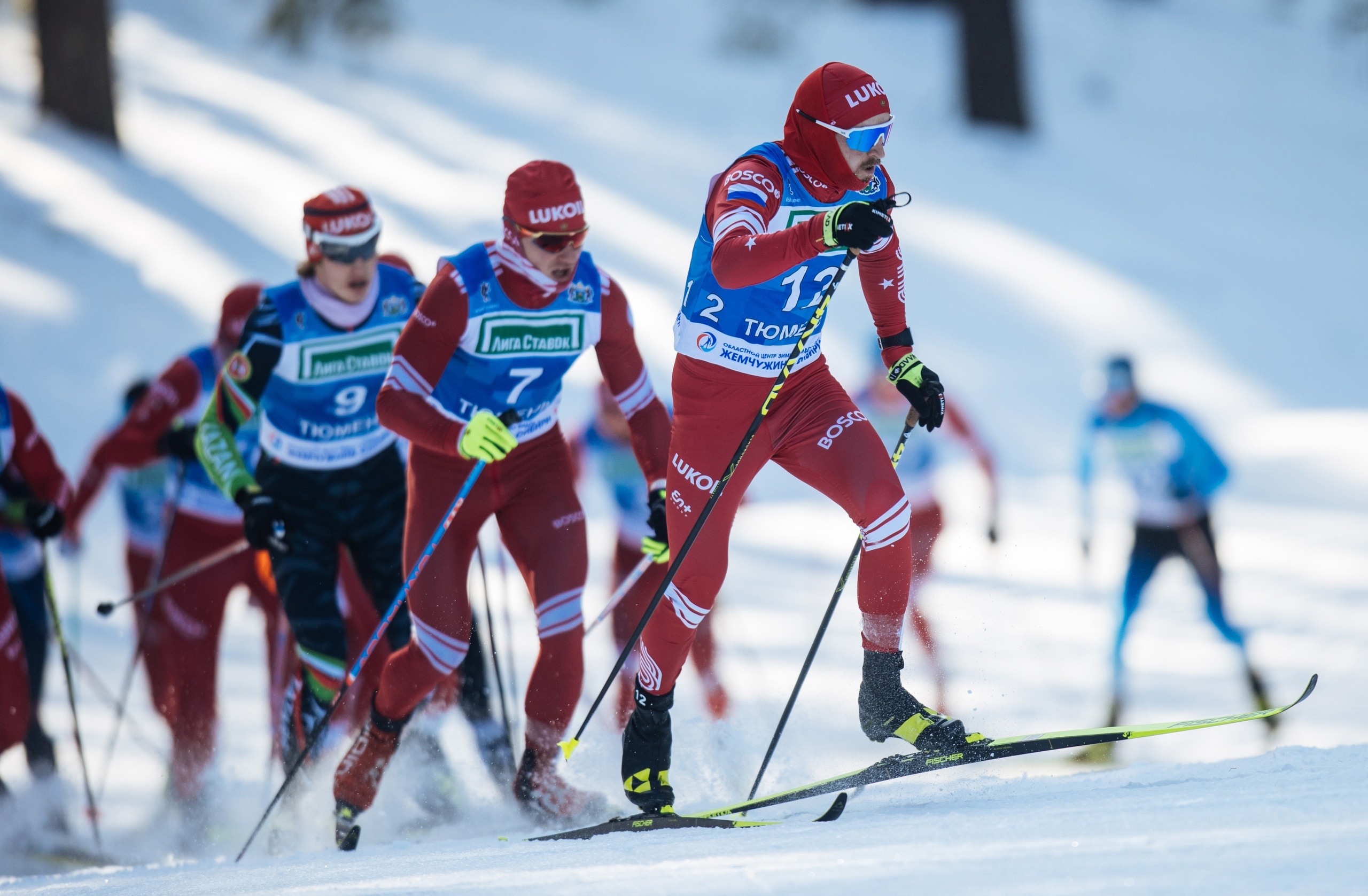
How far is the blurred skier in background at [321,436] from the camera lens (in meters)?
4.74

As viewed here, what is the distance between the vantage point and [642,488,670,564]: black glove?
4641 millimetres

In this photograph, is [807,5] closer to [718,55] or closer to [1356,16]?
[718,55]

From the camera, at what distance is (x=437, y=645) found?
446 centimetres

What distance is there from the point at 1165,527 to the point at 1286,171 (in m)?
11.4

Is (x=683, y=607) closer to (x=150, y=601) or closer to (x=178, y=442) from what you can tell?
(x=178, y=442)

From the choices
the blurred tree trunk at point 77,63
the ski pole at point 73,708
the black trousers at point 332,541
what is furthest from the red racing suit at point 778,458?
the blurred tree trunk at point 77,63

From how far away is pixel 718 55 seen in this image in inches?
677

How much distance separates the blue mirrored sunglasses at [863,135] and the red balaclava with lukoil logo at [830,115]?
2cm

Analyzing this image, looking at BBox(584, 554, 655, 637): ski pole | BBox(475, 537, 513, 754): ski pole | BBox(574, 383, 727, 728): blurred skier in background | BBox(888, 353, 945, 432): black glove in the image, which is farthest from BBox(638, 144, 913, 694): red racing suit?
BBox(574, 383, 727, 728): blurred skier in background

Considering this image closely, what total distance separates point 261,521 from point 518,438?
98 centimetres

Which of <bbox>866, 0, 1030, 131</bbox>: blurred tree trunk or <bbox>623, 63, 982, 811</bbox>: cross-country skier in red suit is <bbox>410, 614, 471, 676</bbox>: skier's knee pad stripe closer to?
<bbox>623, 63, 982, 811</bbox>: cross-country skier in red suit

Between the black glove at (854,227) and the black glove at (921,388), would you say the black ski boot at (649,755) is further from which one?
the black glove at (854,227)

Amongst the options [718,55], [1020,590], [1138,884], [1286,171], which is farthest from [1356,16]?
[1138,884]

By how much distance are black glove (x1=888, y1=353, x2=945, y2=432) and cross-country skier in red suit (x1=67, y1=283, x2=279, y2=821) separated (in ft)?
9.92
